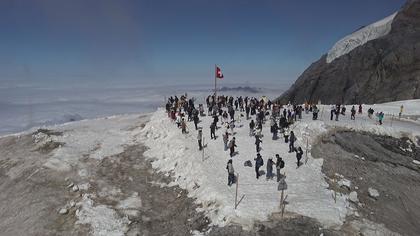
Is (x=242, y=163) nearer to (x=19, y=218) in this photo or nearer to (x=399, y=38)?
(x=19, y=218)

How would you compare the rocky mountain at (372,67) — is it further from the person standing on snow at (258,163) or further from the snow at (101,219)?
the snow at (101,219)

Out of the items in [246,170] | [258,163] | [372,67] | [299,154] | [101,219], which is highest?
[372,67]

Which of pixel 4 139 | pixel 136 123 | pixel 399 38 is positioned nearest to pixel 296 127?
pixel 136 123

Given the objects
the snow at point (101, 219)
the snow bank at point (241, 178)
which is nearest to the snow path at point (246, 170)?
the snow bank at point (241, 178)

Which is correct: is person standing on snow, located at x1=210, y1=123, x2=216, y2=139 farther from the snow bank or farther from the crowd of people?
the snow bank

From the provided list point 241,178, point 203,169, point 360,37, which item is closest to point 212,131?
point 203,169

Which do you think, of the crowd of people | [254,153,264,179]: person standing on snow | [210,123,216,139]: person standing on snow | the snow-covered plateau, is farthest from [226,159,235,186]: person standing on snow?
[210,123,216,139]: person standing on snow

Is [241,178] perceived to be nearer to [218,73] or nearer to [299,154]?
[299,154]
